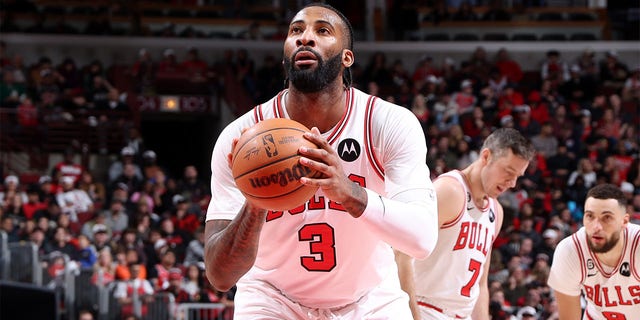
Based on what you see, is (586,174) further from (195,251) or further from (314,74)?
(314,74)

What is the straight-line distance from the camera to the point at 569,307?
20.9ft

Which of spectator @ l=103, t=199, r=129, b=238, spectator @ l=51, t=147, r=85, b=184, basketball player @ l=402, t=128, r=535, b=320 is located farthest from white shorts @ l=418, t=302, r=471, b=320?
spectator @ l=51, t=147, r=85, b=184

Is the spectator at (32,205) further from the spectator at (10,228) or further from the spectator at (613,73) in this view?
the spectator at (613,73)

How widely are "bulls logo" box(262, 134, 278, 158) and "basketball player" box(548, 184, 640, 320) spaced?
3348mm

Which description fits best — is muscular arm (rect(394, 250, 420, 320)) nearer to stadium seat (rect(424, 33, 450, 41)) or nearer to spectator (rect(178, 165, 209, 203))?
spectator (rect(178, 165, 209, 203))

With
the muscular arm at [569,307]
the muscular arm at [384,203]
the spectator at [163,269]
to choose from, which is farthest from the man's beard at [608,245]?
the spectator at [163,269]

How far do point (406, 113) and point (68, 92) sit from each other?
50.1ft

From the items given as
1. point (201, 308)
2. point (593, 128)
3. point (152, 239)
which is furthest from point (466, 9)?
point (201, 308)

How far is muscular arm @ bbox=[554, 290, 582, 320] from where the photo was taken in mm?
6367

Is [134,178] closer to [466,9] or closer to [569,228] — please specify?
[569,228]

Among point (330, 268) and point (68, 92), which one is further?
point (68, 92)

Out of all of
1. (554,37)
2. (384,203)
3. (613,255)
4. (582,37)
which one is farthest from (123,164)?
(384,203)

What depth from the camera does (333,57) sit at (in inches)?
158

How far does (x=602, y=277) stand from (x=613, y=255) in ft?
0.53
